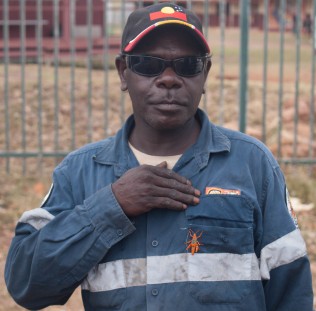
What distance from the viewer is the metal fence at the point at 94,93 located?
7.21 m

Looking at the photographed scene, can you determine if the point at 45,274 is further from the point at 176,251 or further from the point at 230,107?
the point at 230,107

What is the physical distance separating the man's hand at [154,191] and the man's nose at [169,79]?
24cm

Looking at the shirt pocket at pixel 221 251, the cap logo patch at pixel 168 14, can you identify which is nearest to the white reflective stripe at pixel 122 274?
the shirt pocket at pixel 221 251

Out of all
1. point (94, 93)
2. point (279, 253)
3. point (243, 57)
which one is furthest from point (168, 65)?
point (94, 93)

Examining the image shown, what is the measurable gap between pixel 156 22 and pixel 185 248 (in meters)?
0.64

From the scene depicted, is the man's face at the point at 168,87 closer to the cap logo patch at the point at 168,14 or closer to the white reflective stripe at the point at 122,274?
the cap logo patch at the point at 168,14

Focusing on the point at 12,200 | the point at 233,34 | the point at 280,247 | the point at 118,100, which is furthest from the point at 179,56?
the point at 233,34

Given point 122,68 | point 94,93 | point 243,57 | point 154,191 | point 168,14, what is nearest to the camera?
point 154,191

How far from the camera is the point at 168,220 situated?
2.34 meters

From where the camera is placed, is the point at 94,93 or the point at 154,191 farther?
the point at 94,93

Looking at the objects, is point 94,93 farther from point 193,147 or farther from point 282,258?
point 282,258

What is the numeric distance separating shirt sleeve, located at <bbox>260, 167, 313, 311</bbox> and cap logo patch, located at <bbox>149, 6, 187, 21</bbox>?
1.74ft

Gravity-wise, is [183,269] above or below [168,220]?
below

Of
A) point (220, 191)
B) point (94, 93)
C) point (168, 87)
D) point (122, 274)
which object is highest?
point (168, 87)
